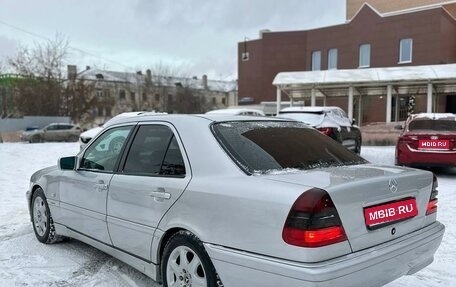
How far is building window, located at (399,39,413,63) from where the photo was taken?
34500mm

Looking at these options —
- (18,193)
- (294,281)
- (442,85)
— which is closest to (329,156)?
(294,281)

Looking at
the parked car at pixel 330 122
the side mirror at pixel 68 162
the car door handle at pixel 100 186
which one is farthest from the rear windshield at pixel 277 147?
the parked car at pixel 330 122

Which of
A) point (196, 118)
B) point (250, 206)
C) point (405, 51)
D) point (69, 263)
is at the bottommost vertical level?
point (69, 263)

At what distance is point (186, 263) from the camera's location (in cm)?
333

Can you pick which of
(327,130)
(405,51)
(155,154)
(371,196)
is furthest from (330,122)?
(405,51)

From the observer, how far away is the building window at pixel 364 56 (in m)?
36.9

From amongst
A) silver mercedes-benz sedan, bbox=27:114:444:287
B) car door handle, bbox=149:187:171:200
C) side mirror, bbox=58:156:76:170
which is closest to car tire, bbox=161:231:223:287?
silver mercedes-benz sedan, bbox=27:114:444:287

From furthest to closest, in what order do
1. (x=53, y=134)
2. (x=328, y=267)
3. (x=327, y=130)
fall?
(x=53, y=134)
(x=327, y=130)
(x=328, y=267)

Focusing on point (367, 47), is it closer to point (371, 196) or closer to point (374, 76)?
point (374, 76)

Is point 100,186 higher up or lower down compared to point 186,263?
higher up

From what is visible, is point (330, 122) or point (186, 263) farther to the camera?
point (330, 122)

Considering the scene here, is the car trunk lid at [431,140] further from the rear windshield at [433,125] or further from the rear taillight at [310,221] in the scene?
the rear taillight at [310,221]

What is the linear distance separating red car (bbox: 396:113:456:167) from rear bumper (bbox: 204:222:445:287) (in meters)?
7.06

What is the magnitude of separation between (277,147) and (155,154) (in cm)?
105
